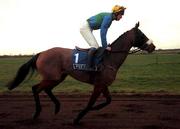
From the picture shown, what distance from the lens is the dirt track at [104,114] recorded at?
31.4ft

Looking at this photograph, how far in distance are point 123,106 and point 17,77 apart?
3.51m

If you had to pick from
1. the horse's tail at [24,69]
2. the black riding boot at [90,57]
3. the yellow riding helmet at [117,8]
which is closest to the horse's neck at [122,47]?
the black riding boot at [90,57]

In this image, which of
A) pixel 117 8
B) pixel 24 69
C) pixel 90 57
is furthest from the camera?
pixel 24 69

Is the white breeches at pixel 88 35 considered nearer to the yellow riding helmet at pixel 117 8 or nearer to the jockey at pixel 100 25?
the jockey at pixel 100 25

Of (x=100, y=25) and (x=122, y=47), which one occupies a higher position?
(x=100, y=25)

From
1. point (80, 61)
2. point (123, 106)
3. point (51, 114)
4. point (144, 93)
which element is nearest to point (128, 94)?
point (144, 93)

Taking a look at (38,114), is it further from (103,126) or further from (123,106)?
(123,106)

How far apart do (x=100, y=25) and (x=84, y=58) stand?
0.89 meters

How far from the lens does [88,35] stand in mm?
10195

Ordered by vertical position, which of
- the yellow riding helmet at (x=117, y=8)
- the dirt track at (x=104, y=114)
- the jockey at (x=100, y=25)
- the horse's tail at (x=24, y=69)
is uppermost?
the yellow riding helmet at (x=117, y=8)

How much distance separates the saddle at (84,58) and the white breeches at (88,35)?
174 mm

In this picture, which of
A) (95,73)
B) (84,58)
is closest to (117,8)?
(84,58)

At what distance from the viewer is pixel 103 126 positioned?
945 cm

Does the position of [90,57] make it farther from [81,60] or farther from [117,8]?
[117,8]
